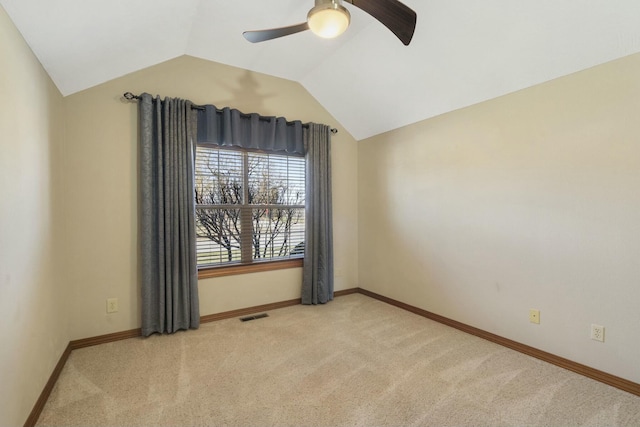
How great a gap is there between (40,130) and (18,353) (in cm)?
133

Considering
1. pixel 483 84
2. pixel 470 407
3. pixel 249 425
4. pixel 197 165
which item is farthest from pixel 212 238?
pixel 483 84

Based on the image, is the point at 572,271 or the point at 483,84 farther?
the point at 483,84

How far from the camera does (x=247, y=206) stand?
3.40m

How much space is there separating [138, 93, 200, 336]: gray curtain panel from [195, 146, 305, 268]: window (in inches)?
10.9

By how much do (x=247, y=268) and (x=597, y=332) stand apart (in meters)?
3.01

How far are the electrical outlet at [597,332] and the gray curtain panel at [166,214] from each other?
3218 mm

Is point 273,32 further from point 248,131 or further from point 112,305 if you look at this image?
point 112,305

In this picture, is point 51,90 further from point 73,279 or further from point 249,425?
point 249,425

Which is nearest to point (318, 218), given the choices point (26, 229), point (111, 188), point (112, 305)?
point (111, 188)

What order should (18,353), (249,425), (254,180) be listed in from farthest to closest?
(254,180), (249,425), (18,353)

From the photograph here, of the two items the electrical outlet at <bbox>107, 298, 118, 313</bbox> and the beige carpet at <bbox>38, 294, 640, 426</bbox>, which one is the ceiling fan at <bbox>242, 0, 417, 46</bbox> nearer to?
→ the beige carpet at <bbox>38, 294, 640, 426</bbox>

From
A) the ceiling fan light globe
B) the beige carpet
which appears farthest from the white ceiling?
the beige carpet

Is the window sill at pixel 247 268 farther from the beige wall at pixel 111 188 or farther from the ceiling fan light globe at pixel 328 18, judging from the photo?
the ceiling fan light globe at pixel 328 18

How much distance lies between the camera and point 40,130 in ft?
6.38
